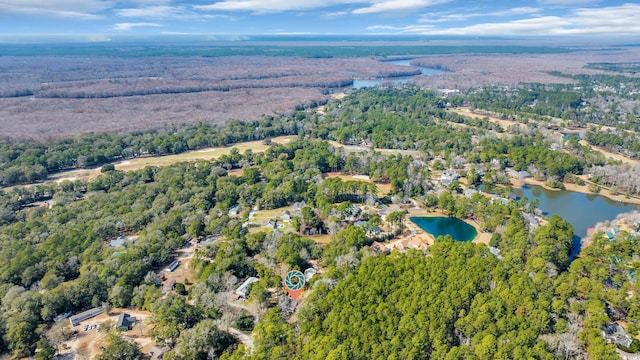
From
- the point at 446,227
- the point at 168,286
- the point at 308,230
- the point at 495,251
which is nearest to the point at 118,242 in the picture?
the point at 168,286

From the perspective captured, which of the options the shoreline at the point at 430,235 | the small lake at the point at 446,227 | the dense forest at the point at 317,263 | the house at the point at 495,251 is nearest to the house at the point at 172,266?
the dense forest at the point at 317,263

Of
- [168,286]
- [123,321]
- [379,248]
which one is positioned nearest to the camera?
[123,321]

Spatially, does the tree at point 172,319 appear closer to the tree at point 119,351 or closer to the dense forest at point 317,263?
the dense forest at point 317,263

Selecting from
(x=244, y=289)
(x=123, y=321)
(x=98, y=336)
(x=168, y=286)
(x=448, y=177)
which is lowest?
(x=98, y=336)

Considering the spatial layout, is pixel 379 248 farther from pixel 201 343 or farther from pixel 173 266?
pixel 173 266

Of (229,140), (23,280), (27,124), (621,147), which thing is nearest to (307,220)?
(23,280)

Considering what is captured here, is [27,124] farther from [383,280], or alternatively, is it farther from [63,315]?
[383,280]
